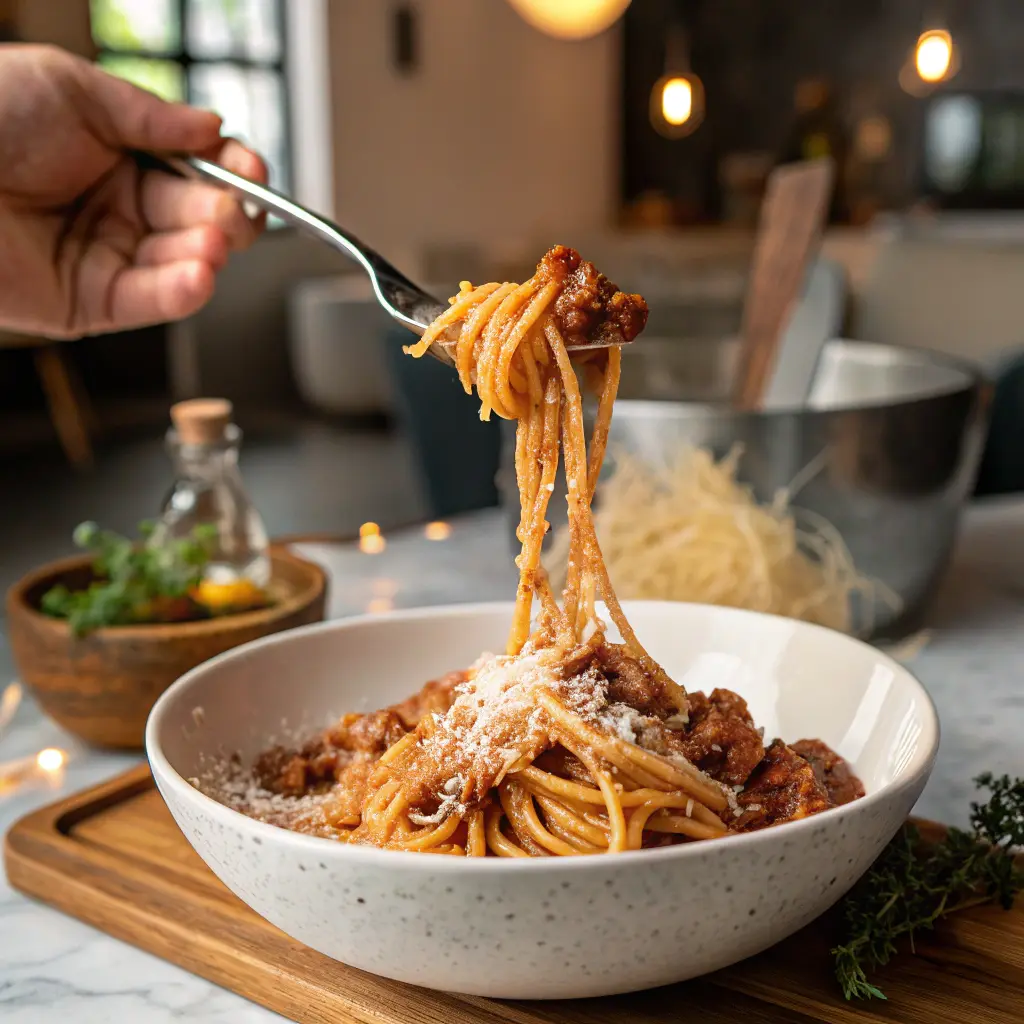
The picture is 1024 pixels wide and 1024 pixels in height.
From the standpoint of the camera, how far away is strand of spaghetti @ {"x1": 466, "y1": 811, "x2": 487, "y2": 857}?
33.6 inches

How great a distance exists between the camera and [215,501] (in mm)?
1565

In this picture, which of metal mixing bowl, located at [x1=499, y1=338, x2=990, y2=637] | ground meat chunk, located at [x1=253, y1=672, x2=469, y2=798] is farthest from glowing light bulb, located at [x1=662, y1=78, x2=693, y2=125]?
ground meat chunk, located at [x1=253, y1=672, x2=469, y2=798]

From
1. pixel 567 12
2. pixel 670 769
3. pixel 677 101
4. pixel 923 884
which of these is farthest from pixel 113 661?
pixel 567 12

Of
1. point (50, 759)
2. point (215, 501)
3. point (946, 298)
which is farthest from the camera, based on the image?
Result: point (946, 298)

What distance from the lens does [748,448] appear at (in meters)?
1.43

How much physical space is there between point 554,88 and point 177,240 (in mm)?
8136

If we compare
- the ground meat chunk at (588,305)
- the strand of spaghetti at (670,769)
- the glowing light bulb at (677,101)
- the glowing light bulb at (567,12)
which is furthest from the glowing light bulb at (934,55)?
the glowing light bulb at (567,12)

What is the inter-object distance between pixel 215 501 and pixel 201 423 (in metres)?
0.11

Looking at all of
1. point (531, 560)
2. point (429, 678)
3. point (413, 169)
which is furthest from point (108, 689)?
point (413, 169)

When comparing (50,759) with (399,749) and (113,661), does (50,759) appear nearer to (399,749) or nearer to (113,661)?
(113,661)

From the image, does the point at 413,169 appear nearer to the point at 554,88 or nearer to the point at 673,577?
the point at 554,88

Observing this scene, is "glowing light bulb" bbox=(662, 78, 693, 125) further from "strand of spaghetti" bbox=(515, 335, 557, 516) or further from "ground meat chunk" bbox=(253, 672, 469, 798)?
"ground meat chunk" bbox=(253, 672, 469, 798)

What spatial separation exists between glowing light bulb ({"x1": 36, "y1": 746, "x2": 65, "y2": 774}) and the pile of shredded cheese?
0.57 m

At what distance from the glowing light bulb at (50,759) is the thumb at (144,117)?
677 millimetres
